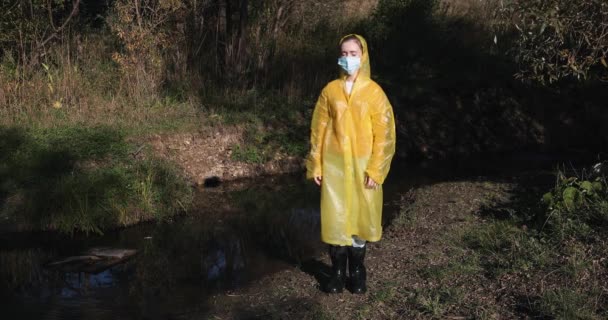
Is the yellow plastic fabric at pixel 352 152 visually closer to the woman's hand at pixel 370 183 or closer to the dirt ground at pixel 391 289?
the woman's hand at pixel 370 183

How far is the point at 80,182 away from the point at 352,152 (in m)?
4.44

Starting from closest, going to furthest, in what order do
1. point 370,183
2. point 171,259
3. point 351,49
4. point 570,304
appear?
point 570,304 < point 351,49 < point 370,183 < point 171,259

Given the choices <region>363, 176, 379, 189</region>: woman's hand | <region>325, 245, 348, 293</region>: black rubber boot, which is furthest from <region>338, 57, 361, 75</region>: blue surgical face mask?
<region>325, 245, 348, 293</region>: black rubber boot

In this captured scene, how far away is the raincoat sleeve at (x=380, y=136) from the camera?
4953mm

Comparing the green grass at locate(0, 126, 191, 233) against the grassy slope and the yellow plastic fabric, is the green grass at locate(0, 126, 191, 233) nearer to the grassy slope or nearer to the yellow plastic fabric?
the grassy slope

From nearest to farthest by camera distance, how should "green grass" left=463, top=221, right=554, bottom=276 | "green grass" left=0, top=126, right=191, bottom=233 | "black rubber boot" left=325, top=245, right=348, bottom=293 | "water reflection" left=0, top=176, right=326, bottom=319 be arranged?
"black rubber boot" left=325, top=245, right=348, bottom=293, "green grass" left=463, top=221, right=554, bottom=276, "water reflection" left=0, top=176, right=326, bottom=319, "green grass" left=0, top=126, right=191, bottom=233

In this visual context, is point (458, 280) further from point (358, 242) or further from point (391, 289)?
point (358, 242)

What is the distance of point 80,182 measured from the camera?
27.7 ft

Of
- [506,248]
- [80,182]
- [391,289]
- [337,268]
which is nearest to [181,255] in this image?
[80,182]

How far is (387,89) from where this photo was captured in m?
12.9

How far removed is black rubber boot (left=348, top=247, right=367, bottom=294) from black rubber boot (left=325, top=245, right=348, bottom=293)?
5 centimetres

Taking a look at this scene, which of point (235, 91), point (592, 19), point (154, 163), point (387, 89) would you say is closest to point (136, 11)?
point (235, 91)

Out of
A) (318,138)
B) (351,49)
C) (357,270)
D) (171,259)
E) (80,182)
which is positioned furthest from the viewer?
(80,182)

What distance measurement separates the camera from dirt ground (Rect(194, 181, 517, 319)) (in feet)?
16.6
